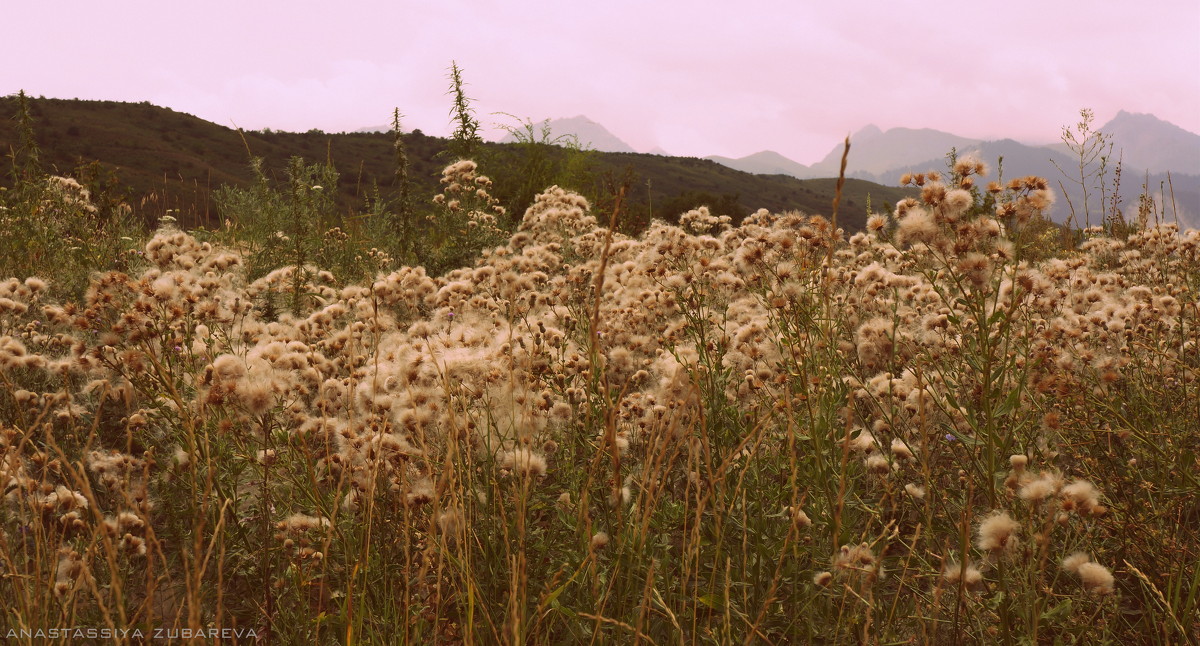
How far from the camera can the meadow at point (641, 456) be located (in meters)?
1.81

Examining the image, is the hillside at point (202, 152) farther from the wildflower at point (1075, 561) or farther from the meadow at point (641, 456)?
the wildflower at point (1075, 561)

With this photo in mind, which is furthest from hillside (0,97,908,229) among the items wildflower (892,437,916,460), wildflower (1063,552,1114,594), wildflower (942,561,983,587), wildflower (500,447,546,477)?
wildflower (1063,552,1114,594)

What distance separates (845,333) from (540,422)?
1882 millimetres

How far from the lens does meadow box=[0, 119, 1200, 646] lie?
181 centimetres

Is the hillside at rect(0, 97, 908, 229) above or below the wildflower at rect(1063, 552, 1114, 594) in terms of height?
above

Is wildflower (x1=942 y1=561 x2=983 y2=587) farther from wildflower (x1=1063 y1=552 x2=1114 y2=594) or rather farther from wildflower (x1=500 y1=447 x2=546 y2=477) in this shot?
wildflower (x1=500 y1=447 x2=546 y2=477)

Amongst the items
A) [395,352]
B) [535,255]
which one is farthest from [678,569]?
[535,255]

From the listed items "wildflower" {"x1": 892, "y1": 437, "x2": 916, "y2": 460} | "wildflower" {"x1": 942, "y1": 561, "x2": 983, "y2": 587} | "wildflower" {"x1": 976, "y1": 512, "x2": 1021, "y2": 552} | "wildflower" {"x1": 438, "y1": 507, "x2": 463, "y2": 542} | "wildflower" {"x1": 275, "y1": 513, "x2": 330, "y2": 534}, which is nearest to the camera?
"wildflower" {"x1": 942, "y1": 561, "x2": 983, "y2": 587}

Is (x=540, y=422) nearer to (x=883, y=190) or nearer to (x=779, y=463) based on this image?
(x=779, y=463)

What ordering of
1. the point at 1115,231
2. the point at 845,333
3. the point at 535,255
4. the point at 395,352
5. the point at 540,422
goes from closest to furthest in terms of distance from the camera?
the point at 540,422 < the point at 395,352 < the point at 845,333 < the point at 535,255 < the point at 1115,231

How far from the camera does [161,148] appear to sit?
40.3 meters

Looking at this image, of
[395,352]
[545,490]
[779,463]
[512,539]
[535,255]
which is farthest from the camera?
[535,255]

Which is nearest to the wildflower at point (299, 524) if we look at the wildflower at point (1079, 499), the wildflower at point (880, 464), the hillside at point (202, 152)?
the wildflower at point (880, 464)

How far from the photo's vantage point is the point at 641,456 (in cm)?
323
